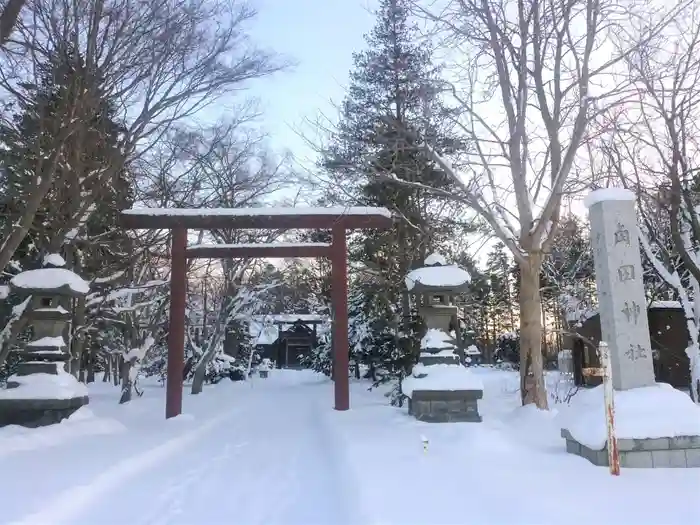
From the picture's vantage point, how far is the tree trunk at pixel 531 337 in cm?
1016

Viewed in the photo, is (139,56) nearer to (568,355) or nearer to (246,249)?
(246,249)

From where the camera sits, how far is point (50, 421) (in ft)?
31.7

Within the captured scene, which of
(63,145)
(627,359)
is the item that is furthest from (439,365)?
(63,145)

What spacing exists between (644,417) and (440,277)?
573cm

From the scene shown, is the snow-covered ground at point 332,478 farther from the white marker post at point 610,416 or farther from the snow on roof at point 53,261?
the snow on roof at point 53,261

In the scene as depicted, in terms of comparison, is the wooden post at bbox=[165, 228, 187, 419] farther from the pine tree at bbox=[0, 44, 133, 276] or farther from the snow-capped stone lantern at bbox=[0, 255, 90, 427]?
the snow-capped stone lantern at bbox=[0, 255, 90, 427]

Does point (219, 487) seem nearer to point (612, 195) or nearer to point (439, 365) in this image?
point (439, 365)

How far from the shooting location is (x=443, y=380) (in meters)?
10.7

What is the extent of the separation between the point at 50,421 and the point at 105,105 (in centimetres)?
643

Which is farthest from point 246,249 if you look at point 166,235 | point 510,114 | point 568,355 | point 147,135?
point 568,355

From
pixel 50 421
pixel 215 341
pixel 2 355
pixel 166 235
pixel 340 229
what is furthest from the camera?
pixel 215 341

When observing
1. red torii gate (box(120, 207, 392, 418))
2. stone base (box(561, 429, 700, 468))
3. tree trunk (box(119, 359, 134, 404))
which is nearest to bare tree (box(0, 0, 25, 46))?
red torii gate (box(120, 207, 392, 418))

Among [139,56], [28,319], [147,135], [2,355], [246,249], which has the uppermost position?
[139,56]

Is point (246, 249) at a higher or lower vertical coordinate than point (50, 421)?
higher
